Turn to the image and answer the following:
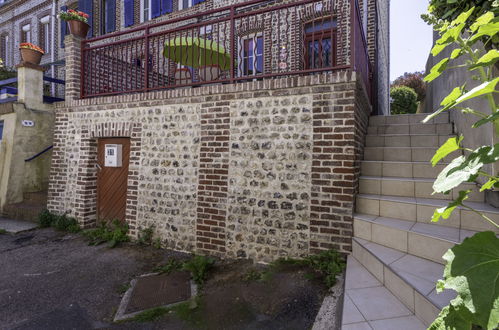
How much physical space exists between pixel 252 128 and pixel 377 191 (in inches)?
74.2

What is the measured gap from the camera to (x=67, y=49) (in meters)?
5.82

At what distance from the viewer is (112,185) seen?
550 cm

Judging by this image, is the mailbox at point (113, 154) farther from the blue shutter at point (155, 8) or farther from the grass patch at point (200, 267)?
the blue shutter at point (155, 8)

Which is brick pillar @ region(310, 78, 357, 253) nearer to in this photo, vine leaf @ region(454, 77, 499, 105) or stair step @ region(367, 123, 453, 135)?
stair step @ region(367, 123, 453, 135)

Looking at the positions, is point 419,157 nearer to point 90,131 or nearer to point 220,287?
point 220,287

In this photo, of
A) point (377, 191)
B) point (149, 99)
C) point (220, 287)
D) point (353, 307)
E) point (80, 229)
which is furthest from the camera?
point (80, 229)

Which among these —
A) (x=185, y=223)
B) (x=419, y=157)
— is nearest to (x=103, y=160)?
(x=185, y=223)

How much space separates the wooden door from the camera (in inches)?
211

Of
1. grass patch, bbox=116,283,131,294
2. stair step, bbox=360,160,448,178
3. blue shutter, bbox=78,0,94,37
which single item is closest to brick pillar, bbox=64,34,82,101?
grass patch, bbox=116,283,131,294

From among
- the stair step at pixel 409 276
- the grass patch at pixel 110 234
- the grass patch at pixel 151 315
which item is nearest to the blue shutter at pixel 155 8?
the grass patch at pixel 110 234

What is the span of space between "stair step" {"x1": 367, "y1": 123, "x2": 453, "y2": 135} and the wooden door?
4500 mm

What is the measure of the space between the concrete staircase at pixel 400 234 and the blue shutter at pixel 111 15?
1157 centimetres

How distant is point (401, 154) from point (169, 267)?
12.3ft

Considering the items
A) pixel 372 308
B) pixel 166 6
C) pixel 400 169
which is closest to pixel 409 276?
pixel 372 308
